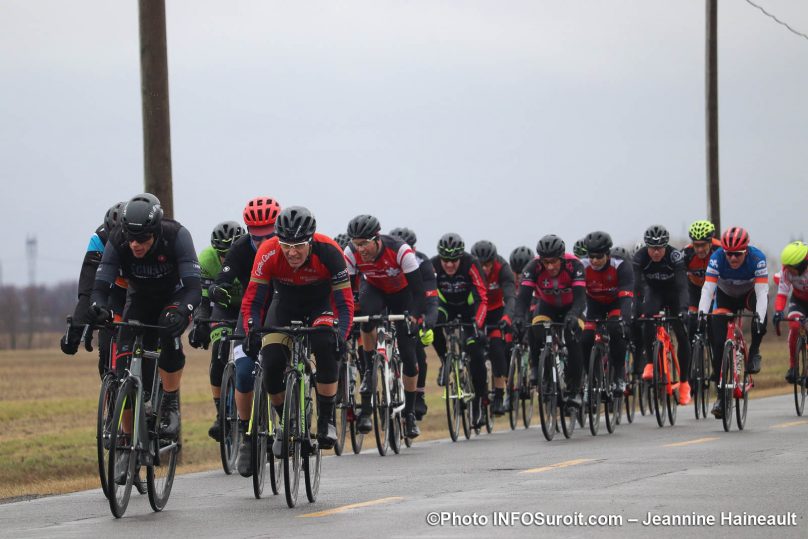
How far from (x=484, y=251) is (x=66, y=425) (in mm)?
13332

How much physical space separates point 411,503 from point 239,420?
2.54 metres

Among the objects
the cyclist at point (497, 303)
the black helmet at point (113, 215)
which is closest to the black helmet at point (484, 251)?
the cyclist at point (497, 303)

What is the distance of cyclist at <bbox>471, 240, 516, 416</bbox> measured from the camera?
19578 millimetres

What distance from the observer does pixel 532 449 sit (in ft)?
52.6

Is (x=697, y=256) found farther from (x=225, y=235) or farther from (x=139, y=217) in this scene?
(x=139, y=217)

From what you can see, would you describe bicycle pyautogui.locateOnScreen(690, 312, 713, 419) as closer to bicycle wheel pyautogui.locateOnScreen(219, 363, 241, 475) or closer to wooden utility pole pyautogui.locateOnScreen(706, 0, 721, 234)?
bicycle wheel pyautogui.locateOnScreen(219, 363, 241, 475)

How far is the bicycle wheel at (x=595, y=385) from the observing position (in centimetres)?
1770

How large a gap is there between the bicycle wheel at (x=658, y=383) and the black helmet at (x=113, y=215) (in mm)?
8782

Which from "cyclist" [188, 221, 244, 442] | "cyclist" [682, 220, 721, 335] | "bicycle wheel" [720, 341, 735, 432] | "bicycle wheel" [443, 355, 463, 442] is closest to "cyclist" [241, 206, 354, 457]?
"cyclist" [188, 221, 244, 442]

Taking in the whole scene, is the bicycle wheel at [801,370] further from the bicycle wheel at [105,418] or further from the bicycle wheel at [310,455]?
the bicycle wheel at [105,418]

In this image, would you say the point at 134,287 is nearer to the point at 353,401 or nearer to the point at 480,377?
the point at 353,401

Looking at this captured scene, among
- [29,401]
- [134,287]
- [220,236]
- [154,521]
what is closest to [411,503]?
[154,521]

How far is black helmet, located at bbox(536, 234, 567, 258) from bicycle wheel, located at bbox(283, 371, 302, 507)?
700cm

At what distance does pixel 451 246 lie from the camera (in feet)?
60.8
